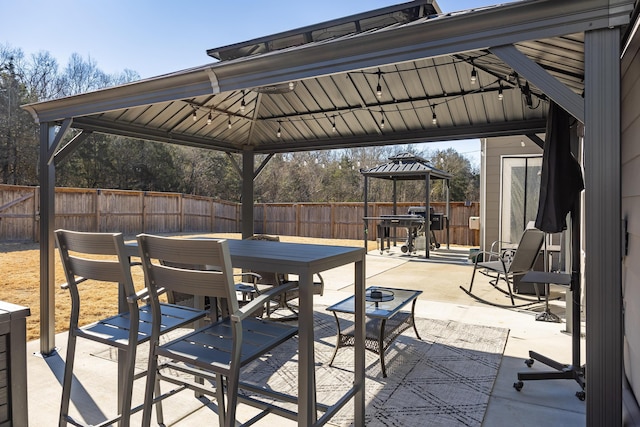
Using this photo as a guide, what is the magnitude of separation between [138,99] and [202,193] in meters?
18.9

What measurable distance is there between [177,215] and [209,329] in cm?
1465

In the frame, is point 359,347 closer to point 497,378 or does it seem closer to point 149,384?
point 149,384

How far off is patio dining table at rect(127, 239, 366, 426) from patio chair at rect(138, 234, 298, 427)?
0.42ft

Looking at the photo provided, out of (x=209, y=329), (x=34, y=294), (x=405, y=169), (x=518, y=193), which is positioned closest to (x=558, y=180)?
(x=209, y=329)

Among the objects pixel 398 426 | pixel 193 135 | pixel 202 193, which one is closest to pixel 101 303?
pixel 193 135

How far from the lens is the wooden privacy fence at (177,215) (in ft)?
38.0

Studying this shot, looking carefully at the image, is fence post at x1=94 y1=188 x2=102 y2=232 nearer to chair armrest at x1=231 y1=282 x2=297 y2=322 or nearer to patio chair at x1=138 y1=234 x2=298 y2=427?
patio chair at x1=138 y1=234 x2=298 y2=427

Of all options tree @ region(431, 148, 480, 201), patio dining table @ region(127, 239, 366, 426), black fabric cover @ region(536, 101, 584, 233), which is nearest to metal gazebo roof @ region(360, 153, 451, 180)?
tree @ region(431, 148, 480, 201)

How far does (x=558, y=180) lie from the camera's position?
2662 mm

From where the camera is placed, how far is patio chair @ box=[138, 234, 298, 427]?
161 centimetres

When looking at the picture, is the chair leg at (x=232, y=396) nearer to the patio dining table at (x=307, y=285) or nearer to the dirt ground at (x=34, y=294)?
the patio dining table at (x=307, y=285)

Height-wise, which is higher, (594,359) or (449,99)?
(449,99)

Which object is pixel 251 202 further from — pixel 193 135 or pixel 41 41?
pixel 41 41

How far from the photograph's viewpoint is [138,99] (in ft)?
11.2
